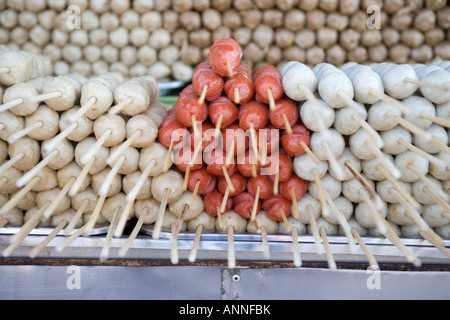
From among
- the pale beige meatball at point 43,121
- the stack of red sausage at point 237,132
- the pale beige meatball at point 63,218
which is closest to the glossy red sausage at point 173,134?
the stack of red sausage at point 237,132

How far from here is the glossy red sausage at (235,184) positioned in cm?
187

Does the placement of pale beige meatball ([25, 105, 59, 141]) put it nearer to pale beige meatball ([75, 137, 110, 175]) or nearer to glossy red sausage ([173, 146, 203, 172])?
pale beige meatball ([75, 137, 110, 175])

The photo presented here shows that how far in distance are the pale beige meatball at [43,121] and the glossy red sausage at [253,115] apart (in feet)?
2.75

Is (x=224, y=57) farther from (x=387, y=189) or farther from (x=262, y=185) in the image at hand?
(x=387, y=189)

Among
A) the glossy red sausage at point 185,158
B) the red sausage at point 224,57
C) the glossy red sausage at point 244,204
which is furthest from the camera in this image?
the glossy red sausage at point 244,204

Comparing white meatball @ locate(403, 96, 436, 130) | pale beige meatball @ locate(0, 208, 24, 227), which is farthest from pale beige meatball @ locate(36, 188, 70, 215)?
white meatball @ locate(403, 96, 436, 130)

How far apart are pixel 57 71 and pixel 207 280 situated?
2264mm

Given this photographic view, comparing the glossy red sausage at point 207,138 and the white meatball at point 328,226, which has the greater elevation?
the glossy red sausage at point 207,138

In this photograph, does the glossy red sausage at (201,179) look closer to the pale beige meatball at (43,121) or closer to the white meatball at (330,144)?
the white meatball at (330,144)

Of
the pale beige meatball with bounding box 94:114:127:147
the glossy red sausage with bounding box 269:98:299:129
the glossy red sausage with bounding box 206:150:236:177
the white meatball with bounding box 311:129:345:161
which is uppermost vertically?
the glossy red sausage with bounding box 269:98:299:129

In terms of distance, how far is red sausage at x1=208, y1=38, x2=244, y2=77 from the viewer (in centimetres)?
168
